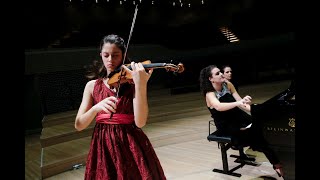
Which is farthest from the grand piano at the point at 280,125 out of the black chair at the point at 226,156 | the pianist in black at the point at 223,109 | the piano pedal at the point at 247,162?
the piano pedal at the point at 247,162

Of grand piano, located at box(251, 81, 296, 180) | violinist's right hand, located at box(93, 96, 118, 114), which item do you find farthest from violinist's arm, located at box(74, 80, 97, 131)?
grand piano, located at box(251, 81, 296, 180)

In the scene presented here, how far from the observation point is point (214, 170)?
3934 mm

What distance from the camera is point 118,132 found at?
1705 millimetres

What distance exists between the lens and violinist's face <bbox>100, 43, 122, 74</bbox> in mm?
1741

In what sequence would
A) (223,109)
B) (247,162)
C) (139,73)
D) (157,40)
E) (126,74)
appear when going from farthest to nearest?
(157,40)
(247,162)
(223,109)
(126,74)
(139,73)

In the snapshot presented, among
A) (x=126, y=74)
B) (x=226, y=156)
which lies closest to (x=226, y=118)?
(x=226, y=156)

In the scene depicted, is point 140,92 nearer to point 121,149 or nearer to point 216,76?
point 121,149

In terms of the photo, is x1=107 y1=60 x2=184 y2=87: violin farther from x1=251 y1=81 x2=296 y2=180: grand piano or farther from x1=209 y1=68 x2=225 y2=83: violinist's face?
x1=209 y1=68 x2=225 y2=83: violinist's face

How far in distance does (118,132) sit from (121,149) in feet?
0.29

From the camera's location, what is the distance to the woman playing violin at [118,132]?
1.65 metres

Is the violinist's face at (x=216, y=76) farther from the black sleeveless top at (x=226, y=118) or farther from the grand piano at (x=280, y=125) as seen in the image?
the grand piano at (x=280, y=125)

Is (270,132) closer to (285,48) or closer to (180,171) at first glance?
(180,171)

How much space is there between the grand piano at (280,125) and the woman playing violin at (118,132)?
1.39 m

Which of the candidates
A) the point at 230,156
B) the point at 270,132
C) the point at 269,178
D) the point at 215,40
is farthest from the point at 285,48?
the point at 270,132
